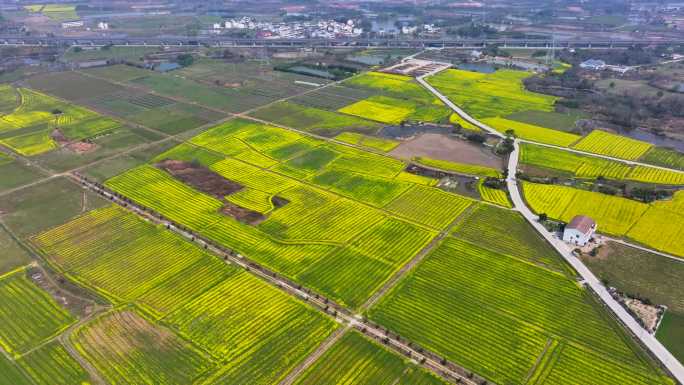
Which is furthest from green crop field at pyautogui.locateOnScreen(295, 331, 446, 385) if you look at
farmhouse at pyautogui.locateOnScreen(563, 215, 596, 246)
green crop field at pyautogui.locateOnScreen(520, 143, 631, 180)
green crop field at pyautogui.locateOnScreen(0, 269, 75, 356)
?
green crop field at pyautogui.locateOnScreen(520, 143, 631, 180)

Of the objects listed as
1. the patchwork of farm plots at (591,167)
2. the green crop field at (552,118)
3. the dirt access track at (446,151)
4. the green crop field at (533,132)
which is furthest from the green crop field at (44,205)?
the green crop field at (552,118)

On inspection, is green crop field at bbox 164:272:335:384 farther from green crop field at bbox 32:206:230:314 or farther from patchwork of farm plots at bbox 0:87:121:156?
patchwork of farm plots at bbox 0:87:121:156

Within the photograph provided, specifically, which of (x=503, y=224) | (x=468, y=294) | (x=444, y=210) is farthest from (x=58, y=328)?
(x=503, y=224)

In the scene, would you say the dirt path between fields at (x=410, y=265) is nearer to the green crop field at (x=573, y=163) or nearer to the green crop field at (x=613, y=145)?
the green crop field at (x=573, y=163)

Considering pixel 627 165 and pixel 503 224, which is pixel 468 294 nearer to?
pixel 503 224

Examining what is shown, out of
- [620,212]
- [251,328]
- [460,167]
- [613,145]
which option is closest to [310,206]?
[251,328]
